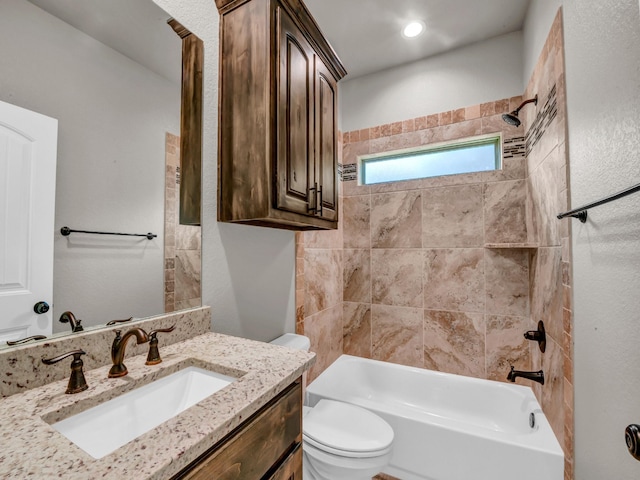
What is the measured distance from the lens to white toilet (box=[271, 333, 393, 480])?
129 centimetres

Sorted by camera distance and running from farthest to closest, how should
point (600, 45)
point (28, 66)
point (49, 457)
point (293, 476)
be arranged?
point (600, 45)
point (293, 476)
point (28, 66)
point (49, 457)

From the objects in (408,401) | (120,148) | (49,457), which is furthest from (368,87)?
(49,457)

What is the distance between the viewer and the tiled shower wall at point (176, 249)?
1070 millimetres

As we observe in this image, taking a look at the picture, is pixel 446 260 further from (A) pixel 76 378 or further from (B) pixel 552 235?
(A) pixel 76 378

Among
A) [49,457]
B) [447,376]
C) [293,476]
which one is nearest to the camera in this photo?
[49,457]

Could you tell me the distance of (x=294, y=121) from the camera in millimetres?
1247

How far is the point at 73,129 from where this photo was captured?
81cm

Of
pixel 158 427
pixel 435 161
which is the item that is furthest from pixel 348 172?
pixel 158 427

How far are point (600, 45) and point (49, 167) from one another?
5.74 ft

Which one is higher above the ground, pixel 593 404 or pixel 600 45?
pixel 600 45

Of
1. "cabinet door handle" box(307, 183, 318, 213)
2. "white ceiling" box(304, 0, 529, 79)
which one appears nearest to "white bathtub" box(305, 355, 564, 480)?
"cabinet door handle" box(307, 183, 318, 213)

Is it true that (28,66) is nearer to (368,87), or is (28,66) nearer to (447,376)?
(368,87)

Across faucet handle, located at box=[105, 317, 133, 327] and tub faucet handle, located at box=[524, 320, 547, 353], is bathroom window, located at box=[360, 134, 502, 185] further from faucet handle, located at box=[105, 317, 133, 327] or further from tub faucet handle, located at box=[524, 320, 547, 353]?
faucet handle, located at box=[105, 317, 133, 327]

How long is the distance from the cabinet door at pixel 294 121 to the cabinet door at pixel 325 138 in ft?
0.23
